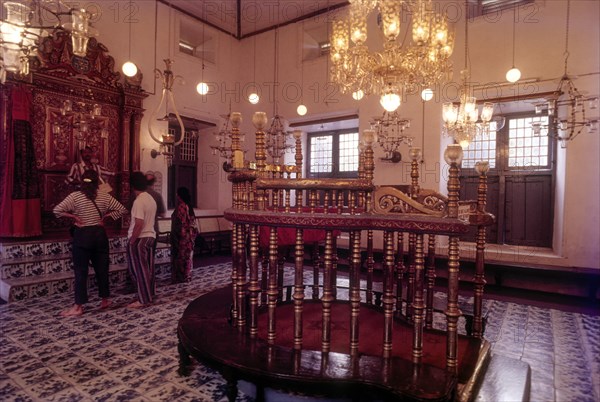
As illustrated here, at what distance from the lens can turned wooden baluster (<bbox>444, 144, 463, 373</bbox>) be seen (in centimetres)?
189

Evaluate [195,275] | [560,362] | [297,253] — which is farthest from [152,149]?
[560,362]

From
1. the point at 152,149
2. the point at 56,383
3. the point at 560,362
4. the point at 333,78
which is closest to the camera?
the point at 56,383

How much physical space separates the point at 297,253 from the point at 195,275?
5.12 metres

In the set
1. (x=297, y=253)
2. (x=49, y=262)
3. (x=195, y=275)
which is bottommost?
(x=195, y=275)

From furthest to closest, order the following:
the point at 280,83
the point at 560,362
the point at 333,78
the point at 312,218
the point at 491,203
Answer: the point at 280,83 → the point at 491,203 → the point at 333,78 → the point at 560,362 → the point at 312,218

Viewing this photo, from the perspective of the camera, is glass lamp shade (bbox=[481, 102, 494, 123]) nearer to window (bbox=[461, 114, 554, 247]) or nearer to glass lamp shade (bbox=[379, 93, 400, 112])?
glass lamp shade (bbox=[379, 93, 400, 112])

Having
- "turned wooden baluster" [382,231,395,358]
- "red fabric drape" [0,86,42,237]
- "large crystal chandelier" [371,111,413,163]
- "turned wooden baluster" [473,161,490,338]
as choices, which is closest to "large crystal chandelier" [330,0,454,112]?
"large crystal chandelier" [371,111,413,163]

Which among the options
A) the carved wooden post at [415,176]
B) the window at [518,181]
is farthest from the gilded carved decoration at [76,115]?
the window at [518,181]

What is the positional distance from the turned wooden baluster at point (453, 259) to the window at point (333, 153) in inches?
300

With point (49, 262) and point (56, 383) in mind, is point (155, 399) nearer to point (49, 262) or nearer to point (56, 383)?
point (56, 383)

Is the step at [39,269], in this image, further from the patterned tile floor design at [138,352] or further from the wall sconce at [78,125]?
the wall sconce at [78,125]

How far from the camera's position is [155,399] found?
2605mm

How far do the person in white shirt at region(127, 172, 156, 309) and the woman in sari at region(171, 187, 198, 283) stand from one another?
1.23m

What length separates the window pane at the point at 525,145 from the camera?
24.2ft
